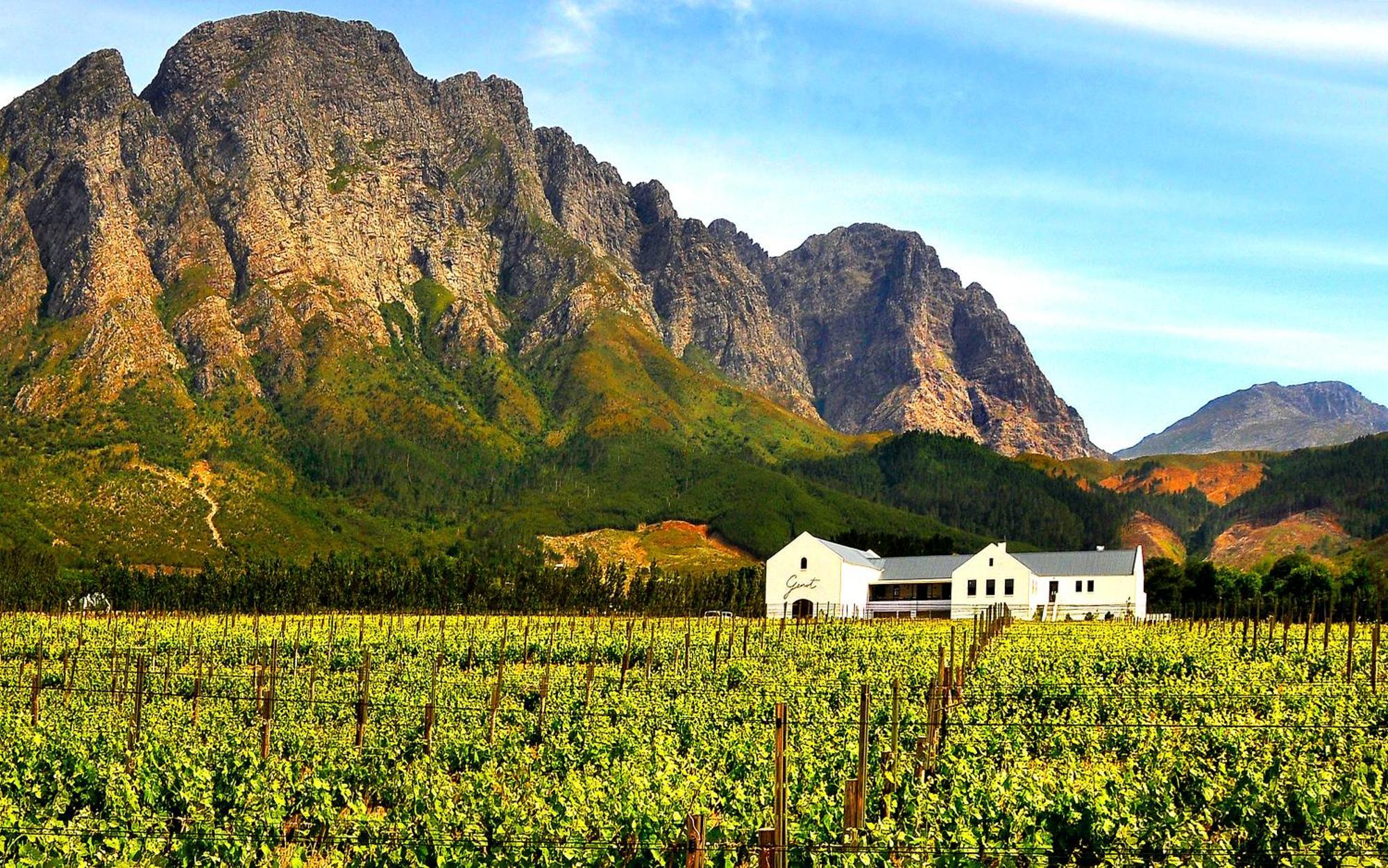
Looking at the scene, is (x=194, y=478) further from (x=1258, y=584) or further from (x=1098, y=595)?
(x=1258, y=584)

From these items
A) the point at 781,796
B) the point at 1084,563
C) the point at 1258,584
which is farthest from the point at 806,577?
the point at 781,796

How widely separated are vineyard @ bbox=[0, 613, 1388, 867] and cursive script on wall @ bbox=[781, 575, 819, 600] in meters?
36.4

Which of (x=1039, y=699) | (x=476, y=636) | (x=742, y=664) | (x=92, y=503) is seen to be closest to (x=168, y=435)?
(x=92, y=503)

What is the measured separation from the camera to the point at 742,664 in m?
39.4

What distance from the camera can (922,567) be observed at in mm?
84750

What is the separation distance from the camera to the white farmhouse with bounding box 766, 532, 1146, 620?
3081 inches

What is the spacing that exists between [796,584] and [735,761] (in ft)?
200

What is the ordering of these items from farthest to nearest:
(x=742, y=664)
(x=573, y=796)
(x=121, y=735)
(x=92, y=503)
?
(x=92, y=503) < (x=742, y=664) < (x=121, y=735) < (x=573, y=796)

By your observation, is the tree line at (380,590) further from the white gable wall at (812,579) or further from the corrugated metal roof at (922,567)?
the corrugated metal roof at (922,567)

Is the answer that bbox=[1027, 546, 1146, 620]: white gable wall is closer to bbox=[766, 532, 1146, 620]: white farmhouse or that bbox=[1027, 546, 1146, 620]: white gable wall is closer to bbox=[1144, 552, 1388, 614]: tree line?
bbox=[766, 532, 1146, 620]: white farmhouse

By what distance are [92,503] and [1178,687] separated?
505 ft

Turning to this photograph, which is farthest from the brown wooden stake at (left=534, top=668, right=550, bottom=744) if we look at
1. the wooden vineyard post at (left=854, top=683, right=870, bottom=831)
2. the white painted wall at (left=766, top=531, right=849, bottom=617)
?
the white painted wall at (left=766, top=531, right=849, bottom=617)

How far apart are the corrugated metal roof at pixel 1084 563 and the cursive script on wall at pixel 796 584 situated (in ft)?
44.4

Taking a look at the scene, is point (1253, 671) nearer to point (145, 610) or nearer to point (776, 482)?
point (145, 610)
